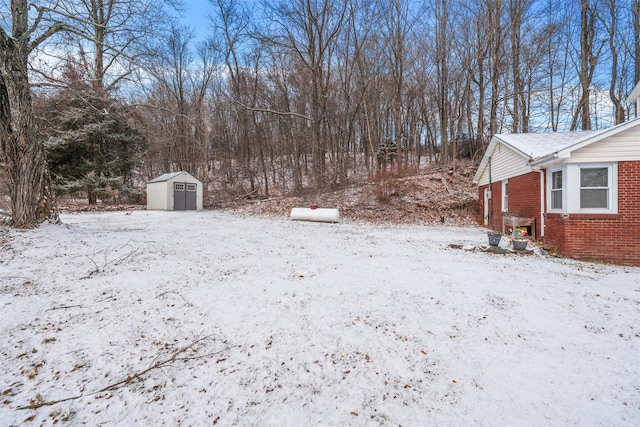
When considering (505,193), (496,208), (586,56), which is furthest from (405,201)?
(586,56)

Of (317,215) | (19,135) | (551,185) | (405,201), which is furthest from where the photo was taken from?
(405,201)

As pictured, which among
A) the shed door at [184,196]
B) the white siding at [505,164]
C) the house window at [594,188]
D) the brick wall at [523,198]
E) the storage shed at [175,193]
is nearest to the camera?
the house window at [594,188]

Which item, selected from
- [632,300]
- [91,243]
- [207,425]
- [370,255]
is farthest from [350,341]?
[91,243]

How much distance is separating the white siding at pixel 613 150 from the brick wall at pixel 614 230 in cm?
22

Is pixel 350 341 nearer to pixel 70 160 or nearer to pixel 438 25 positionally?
pixel 438 25

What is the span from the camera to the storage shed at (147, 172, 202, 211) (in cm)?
1995

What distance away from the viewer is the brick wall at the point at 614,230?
6.83 metres

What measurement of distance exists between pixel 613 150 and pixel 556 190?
1387mm

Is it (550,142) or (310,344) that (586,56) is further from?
(310,344)

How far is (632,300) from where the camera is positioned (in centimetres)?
434

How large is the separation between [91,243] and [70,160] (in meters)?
19.1

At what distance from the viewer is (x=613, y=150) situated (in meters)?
6.94

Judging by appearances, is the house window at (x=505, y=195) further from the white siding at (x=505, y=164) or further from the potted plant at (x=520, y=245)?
the potted plant at (x=520, y=245)

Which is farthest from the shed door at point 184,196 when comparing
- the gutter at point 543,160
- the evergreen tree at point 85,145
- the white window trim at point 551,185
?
the white window trim at point 551,185
